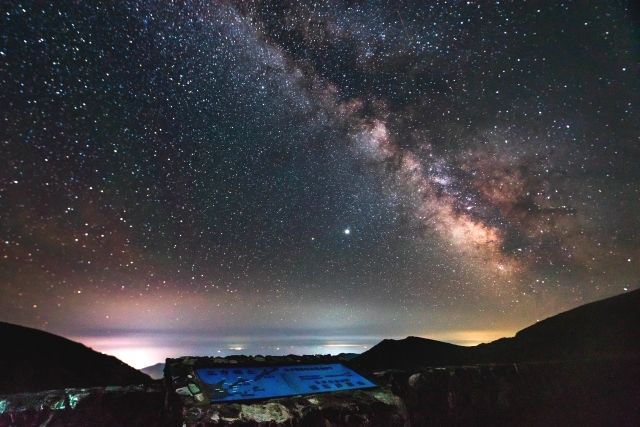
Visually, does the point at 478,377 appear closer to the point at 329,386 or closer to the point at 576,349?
the point at 329,386

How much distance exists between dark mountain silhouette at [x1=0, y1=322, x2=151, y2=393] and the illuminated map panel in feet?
38.9

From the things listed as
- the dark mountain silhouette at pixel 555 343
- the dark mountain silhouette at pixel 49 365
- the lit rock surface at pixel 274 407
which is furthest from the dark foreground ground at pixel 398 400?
the dark mountain silhouette at pixel 555 343

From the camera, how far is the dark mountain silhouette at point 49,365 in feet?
43.0

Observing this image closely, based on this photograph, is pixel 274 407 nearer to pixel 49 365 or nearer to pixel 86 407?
pixel 86 407

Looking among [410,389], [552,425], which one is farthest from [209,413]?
[552,425]

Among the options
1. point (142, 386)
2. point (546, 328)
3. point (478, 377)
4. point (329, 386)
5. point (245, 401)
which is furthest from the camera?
point (546, 328)

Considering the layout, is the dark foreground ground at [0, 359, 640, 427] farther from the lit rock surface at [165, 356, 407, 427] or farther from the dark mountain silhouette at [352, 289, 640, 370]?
the dark mountain silhouette at [352, 289, 640, 370]

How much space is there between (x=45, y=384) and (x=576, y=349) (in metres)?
25.2

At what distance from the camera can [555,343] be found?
2086cm

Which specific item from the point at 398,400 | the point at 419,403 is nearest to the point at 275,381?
the point at 398,400

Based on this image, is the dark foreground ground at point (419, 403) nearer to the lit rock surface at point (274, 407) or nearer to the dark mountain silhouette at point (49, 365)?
the lit rock surface at point (274, 407)

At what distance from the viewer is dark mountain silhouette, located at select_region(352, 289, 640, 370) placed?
17438 mm

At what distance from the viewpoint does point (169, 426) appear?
3764 millimetres

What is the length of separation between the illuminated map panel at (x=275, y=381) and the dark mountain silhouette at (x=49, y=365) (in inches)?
466
